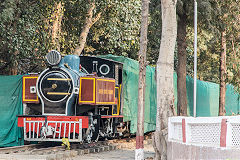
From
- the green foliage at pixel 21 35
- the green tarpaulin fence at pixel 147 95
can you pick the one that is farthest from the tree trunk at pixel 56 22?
the green tarpaulin fence at pixel 147 95

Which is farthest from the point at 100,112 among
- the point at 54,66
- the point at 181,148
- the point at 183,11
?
the point at 181,148

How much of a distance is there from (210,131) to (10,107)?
879 cm

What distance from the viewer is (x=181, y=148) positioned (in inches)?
313

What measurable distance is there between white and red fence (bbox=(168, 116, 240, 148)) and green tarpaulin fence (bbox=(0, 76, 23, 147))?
757 cm

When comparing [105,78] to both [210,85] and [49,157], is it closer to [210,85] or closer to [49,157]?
[49,157]

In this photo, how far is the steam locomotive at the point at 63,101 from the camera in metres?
13.3

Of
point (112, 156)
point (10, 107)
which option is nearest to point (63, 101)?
point (10, 107)

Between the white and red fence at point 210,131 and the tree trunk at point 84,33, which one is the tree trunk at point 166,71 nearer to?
the white and red fence at point 210,131

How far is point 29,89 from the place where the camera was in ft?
45.9

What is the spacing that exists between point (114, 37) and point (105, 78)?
16.1ft

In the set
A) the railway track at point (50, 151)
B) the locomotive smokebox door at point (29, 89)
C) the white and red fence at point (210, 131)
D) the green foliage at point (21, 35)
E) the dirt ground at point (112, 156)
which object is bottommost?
the dirt ground at point (112, 156)

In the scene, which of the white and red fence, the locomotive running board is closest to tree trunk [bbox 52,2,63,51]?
the locomotive running board

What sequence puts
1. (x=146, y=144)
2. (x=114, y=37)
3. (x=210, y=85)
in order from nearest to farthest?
1. (x=146, y=144)
2. (x=114, y=37)
3. (x=210, y=85)

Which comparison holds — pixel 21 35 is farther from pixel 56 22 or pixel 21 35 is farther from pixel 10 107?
pixel 10 107
